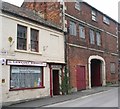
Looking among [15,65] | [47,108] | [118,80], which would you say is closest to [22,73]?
[15,65]

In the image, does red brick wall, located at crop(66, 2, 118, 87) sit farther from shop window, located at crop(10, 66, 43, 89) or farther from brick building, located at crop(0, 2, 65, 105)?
shop window, located at crop(10, 66, 43, 89)

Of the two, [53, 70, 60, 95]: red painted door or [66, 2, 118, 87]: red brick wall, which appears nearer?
[53, 70, 60, 95]: red painted door

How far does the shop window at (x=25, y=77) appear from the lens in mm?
17547

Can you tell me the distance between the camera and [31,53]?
19203 mm

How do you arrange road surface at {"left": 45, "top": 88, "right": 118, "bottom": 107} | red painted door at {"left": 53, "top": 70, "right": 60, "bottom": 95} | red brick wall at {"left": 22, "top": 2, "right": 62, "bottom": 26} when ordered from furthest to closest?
1. red brick wall at {"left": 22, "top": 2, "right": 62, "bottom": 26}
2. red painted door at {"left": 53, "top": 70, "right": 60, "bottom": 95}
3. road surface at {"left": 45, "top": 88, "right": 118, "bottom": 107}

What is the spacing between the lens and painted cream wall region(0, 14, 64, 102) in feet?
55.3

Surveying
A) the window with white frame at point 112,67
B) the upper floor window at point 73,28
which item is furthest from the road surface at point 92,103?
the window with white frame at point 112,67

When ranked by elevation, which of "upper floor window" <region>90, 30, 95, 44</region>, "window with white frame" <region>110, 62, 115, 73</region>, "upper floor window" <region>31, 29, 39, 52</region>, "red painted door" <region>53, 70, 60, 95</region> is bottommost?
"red painted door" <region>53, 70, 60, 95</region>

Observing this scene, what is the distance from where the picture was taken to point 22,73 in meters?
18.5

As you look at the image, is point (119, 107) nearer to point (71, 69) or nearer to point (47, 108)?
point (47, 108)

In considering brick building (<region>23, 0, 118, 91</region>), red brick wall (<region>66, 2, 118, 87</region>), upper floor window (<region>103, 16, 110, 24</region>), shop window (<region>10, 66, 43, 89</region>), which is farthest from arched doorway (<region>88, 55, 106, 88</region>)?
shop window (<region>10, 66, 43, 89</region>)

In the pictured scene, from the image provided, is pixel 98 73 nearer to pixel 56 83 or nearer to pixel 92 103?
pixel 56 83

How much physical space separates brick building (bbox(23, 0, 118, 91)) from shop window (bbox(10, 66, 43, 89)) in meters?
4.57

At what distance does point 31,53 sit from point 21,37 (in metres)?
1.34
